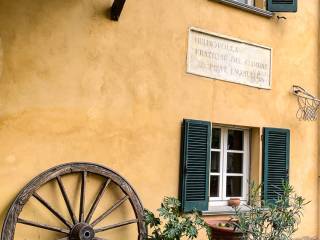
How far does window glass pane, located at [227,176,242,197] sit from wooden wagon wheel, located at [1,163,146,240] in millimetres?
1715

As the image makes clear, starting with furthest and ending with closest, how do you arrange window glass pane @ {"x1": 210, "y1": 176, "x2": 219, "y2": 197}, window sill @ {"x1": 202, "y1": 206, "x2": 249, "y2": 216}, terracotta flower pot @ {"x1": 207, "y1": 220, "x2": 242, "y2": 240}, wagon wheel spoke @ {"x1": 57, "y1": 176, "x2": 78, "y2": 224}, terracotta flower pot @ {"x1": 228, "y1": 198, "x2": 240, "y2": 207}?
window glass pane @ {"x1": 210, "y1": 176, "x2": 219, "y2": 197} → terracotta flower pot @ {"x1": 228, "y1": 198, "x2": 240, "y2": 207} → window sill @ {"x1": 202, "y1": 206, "x2": 249, "y2": 216} → terracotta flower pot @ {"x1": 207, "y1": 220, "x2": 242, "y2": 240} → wagon wheel spoke @ {"x1": 57, "y1": 176, "x2": 78, "y2": 224}

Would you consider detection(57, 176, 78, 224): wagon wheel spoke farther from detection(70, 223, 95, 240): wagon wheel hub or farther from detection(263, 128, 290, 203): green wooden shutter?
detection(263, 128, 290, 203): green wooden shutter

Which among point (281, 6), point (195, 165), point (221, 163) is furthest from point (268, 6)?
point (195, 165)

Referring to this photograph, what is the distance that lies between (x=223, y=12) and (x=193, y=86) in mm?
1219

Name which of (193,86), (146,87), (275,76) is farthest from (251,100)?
(146,87)

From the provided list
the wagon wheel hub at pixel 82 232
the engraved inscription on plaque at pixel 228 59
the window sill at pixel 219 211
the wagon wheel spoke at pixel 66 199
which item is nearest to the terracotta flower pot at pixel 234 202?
the window sill at pixel 219 211

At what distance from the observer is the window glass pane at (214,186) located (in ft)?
20.6

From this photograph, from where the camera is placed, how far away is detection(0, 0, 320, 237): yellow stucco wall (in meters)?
4.67

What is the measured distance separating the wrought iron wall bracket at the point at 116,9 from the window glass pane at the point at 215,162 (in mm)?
2324

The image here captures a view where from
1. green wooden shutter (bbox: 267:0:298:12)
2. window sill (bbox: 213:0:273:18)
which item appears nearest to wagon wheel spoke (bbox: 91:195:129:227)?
window sill (bbox: 213:0:273:18)

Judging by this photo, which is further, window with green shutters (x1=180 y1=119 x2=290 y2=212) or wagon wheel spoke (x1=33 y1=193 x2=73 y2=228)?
window with green shutters (x1=180 y1=119 x2=290 y2=212)

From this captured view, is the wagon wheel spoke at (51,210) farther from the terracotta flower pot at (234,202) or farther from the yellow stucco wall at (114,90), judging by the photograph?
the terracotta flower pot at (234,202)

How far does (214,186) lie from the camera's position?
6312mm

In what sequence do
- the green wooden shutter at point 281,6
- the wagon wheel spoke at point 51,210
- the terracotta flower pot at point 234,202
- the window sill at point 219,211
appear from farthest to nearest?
the green wooden shutter at point 281,6 → the terracotta flower pot at point 234,202 → the window sill at point 219,211 → the wagon wheel spoke at point 51,210
